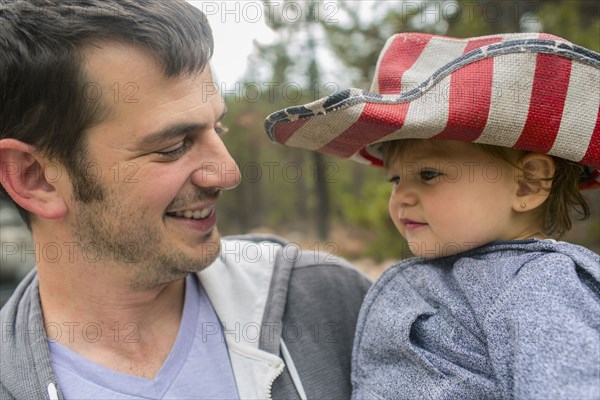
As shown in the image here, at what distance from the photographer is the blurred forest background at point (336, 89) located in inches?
204

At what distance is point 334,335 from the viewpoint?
1.81 metres

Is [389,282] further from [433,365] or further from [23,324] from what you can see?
[23,324]

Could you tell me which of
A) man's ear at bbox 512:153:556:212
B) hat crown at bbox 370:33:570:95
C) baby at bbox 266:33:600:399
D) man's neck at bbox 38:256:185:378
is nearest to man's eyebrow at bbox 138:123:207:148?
baby at bbox 266:33:600:399

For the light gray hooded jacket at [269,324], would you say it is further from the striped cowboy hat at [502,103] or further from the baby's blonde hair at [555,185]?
the striped cowboy hat at [502,103]

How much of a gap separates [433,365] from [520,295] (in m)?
0.30

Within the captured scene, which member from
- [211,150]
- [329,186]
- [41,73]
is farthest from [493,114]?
[329,186]

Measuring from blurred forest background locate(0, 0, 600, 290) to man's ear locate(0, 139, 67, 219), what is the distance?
357 mm

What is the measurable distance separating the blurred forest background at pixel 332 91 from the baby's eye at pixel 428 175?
2.27 feet

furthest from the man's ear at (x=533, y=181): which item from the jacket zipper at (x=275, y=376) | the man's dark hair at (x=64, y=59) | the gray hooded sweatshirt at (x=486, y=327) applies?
the man's dark hair at (x=64, y=59)

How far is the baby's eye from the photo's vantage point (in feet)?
5.03

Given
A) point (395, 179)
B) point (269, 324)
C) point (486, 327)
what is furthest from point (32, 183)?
point (486, 327)

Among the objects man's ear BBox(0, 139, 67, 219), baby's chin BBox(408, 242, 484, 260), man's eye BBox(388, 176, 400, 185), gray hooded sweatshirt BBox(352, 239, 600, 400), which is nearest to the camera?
gray hooded sweatshirt BBox(352, 239, 600, 400)

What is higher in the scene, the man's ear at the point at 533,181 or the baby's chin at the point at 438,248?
the man's ear at the point at 533,181

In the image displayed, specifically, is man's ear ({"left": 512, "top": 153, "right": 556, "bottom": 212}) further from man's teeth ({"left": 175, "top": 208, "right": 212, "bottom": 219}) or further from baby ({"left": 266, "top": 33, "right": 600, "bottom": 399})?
man's teeth ({"left": 175, "top": 208, "right": 212, "bottom": 219})
